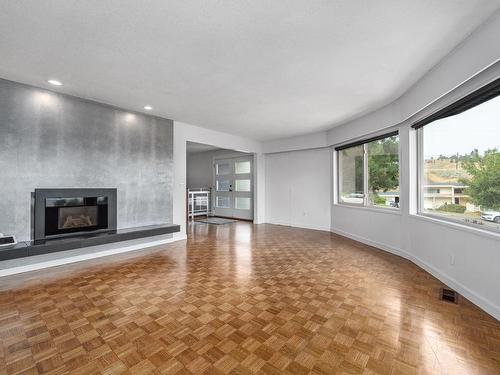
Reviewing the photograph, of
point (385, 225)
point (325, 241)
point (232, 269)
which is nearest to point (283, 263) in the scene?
point (232, 269)

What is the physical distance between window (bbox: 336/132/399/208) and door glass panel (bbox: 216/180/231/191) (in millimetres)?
4155

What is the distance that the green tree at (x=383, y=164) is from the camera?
4.41 metres

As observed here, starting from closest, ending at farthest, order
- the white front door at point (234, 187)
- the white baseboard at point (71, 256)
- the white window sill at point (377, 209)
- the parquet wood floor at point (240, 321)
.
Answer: the parquet wood floor at point (240, 321)
the white baseboard at point (71, 256)
the white window sill at point (377, 209)
the white front door at point (234, 187)

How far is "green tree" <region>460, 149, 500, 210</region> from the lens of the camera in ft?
7.98

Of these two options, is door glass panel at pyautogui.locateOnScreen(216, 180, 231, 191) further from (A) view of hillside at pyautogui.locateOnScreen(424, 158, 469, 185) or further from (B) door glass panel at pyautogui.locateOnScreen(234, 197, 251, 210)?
(A) view of hillside at pyautogui.locateOnScreen(424, 158, 469, 185)

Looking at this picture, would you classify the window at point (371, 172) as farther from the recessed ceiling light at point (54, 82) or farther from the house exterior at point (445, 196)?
the recessed ceiling light at point (54, 82)

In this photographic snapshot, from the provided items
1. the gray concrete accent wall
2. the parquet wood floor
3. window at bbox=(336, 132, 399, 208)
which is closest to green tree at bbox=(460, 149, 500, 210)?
the parquet wood floor

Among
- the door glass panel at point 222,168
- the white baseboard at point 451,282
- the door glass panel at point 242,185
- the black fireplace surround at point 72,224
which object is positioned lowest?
the white baseboard at point 451,282

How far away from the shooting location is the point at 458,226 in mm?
2793

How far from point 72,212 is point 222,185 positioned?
5.52m

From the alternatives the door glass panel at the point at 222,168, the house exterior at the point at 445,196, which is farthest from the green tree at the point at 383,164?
the door glass panel at the point at 222,168

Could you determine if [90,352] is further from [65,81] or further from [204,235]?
[204,235]

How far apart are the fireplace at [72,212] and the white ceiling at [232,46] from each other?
1.55 metres

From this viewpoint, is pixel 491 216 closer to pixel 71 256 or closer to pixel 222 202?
pixel 71 256
